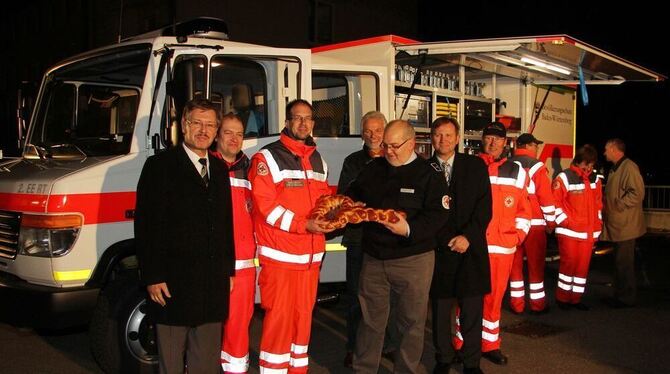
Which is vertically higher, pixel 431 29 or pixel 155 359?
pixel 431 29

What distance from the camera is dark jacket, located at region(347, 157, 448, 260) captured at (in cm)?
402

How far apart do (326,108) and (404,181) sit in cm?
235

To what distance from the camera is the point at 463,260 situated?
4.69 metres

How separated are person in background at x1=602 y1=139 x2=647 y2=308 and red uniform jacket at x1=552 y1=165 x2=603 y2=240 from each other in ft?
0.79

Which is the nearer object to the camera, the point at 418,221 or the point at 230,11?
the point at 418,221

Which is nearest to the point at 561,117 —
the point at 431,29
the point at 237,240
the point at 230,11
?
the point at 237,240

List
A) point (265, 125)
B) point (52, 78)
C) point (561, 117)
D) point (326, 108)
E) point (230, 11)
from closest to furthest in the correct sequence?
point (265, 125) < point (52, 78) < point (326, 108) < point (561, 117) < point (230, 11)

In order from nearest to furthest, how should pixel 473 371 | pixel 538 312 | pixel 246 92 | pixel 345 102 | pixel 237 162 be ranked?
pixel 237 162 < pixel 473 371 < pixel 246 92 < pixel 345 102 < pixel 538 312

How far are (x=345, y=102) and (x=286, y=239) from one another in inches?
97.4

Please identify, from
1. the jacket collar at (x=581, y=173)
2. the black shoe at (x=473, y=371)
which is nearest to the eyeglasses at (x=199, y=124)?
the black shoe at (x=473, y=371)

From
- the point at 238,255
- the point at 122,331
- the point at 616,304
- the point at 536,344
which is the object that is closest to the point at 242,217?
the point at 238,255

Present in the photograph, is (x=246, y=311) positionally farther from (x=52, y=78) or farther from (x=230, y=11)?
(x=230, y=11)

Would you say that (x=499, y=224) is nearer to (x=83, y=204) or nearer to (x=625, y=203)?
(x=625, y=203)

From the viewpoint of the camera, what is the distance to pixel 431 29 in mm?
Result: 31422
